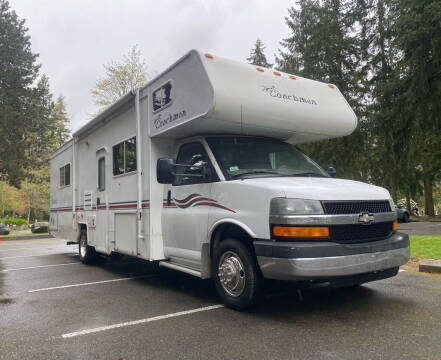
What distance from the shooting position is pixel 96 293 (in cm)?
617

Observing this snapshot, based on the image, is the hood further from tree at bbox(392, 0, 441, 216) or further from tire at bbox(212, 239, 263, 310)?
tree at bbox(392, 0, 441, 216)

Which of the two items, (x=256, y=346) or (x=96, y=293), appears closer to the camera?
(x=256, y=346)

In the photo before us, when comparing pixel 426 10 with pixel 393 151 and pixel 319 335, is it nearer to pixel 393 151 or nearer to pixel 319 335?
pixel 393 151

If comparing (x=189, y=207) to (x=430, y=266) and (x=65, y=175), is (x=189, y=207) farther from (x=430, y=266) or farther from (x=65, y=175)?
(x=65, y=175)

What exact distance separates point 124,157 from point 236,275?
331cm

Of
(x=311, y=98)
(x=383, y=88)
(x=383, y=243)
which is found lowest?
(x=383, y=243)

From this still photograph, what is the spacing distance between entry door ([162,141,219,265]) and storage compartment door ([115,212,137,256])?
31.2 inches

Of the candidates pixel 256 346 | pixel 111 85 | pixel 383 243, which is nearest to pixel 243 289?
pixel 256 346

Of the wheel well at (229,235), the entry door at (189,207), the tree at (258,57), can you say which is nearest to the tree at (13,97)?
the tree at (258,57)

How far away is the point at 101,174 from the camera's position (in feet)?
27.1

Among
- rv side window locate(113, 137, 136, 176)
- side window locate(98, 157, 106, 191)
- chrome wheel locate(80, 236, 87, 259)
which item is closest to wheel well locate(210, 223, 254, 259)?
rv side window locate(113, 137, 136, 176)

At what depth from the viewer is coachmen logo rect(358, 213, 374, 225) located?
446cm

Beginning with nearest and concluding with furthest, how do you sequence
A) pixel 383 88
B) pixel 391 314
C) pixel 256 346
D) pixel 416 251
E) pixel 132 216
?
pixel 256 346 → pixel 391 314 → pixel 132 216 → pixel 416 251 → pixel 383 88

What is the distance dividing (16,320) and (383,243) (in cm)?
427
